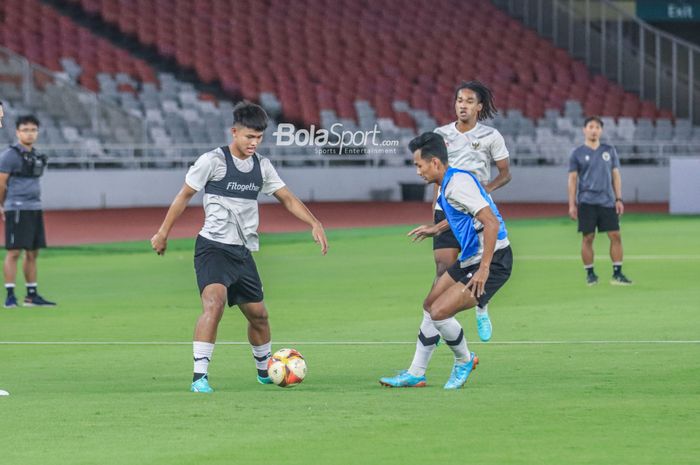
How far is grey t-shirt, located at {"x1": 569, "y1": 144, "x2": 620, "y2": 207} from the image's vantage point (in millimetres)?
18344

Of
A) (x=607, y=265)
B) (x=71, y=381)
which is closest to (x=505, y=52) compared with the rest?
(x=607, y=265)

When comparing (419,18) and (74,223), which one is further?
(419,18)

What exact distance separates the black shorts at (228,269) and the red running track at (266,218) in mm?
17050

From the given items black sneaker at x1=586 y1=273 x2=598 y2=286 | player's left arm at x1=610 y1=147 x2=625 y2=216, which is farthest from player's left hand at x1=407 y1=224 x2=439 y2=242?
player's left arm at x1=610 y1=147 x2=625 y2=216

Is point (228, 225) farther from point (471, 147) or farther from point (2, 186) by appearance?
point (2, 186)

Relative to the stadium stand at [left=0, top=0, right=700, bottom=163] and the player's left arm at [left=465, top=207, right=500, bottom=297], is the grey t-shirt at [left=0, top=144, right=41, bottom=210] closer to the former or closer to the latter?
the player's left arm at [left=465, top=207, right=500, bottom=297]

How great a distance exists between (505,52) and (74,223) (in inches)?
755

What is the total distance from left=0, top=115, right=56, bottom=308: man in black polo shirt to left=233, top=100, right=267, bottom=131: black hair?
692 centimetres

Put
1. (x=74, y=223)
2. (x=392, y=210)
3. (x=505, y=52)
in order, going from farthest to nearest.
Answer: (x=505, y=52), (x=392, y=210), (x=74, y=223)

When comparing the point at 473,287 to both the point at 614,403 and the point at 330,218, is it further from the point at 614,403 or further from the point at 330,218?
the point at 330,218

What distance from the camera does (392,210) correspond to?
36094 millimetres

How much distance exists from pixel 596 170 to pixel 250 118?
9.36 meters

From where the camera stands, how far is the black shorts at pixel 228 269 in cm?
998

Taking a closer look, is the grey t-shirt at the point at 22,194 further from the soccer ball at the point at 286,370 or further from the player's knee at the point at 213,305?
the soccer ball at the point at 286,370
